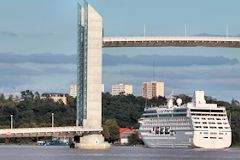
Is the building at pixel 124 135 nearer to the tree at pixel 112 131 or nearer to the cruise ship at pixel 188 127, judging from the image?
the tree at pixel 112 131

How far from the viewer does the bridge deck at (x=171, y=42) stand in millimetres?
102500

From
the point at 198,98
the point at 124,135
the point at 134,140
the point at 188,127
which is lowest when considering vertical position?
the point at 134,140

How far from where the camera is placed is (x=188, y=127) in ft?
385

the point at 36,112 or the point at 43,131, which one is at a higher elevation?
the point at 36,112

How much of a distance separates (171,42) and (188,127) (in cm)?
1684

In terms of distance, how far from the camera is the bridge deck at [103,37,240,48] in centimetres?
10250

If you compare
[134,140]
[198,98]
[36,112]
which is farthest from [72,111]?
[198,98]

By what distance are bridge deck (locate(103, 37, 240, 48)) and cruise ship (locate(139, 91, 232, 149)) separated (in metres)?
14.0

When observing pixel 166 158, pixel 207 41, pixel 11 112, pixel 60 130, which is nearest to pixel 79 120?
pixel 60 130

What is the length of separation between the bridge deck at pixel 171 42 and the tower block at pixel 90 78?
192 centimetres

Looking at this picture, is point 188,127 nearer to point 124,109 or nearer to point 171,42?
point 171,42

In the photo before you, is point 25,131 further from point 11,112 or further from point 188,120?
point 11,112

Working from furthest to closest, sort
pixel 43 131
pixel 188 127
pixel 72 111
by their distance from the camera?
pixel 72 111 → pixel 188 127 → pixel 43 131

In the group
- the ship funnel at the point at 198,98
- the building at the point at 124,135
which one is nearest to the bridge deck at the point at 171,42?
the ship funnel at the point at 198,98
